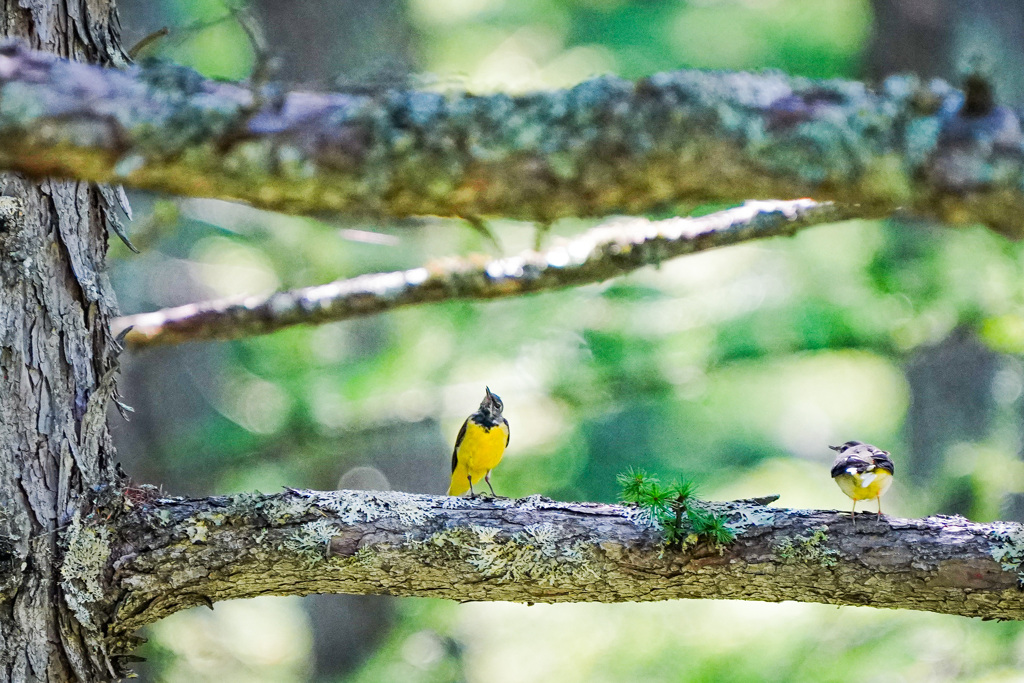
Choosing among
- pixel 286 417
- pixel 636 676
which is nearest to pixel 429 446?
pixel 286 417

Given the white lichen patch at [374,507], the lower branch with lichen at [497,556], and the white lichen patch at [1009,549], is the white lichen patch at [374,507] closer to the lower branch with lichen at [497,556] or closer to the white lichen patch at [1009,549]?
the lower branch with lichen at [497,556]

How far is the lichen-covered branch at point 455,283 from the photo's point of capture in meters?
3.92

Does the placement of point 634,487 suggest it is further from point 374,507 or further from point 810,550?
point 374,507

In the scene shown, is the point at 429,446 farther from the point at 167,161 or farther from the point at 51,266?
the point at 167,161

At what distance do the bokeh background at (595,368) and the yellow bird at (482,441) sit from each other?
32.7 inches

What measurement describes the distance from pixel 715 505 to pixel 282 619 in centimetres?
1407

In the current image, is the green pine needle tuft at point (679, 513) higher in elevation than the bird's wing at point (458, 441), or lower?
lower

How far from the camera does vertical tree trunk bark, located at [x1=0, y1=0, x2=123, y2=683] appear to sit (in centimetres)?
275

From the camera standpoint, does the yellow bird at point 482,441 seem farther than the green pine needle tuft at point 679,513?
Yes

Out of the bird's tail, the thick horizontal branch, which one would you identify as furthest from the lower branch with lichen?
the bird's tail

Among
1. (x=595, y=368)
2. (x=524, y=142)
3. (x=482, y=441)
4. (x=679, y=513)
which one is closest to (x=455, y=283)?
(x=482, y=441)

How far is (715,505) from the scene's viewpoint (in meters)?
2.94

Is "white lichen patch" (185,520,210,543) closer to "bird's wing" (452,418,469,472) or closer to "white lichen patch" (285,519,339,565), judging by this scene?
"white lichen patch" (285,519,339,565)

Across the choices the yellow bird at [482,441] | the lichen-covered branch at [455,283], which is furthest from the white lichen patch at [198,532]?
the yellow bird at [482,441]
